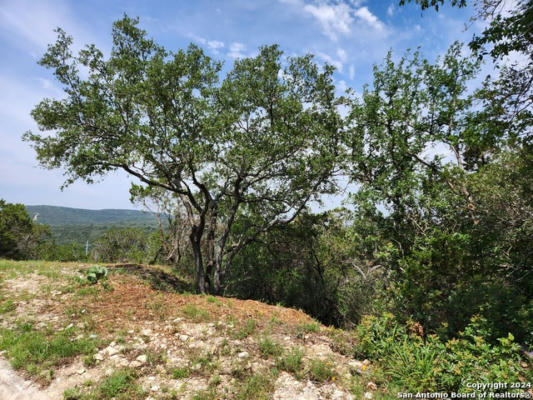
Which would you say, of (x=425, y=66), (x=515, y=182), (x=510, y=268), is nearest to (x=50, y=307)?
(x=510, y=268)

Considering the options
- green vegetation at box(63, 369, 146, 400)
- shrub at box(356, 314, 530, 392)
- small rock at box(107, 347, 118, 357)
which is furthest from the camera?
small rock at box(107, 347, 118, 357)

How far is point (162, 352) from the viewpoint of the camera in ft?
16.7

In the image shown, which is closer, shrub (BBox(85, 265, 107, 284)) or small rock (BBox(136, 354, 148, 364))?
small rock (BBox(136, 354, 148, 364))

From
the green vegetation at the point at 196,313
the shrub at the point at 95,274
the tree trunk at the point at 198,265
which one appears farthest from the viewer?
the tree trunk at the point at 198,265

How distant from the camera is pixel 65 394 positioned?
13.0 feet

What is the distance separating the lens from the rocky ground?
4.12 metres

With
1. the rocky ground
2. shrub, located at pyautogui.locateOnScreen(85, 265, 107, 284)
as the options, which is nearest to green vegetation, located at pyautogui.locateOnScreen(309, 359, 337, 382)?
the rocky ground

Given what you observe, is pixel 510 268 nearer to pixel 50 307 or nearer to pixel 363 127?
pixel 363 127

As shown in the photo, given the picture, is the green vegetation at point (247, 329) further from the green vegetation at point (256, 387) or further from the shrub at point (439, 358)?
the shrub at point (439, 358)

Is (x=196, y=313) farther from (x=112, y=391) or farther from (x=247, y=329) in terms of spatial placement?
(x=112, y=391)

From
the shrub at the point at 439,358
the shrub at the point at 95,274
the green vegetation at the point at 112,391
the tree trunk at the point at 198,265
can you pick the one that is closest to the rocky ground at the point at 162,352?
the green vegetation at the point at 112,391

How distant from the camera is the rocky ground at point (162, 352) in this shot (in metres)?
4.12

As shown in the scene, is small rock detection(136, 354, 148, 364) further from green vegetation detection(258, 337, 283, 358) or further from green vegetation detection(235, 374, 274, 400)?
green vegetation detection(258, 337, 283, 358)

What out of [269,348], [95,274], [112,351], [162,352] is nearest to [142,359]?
[162,352]
